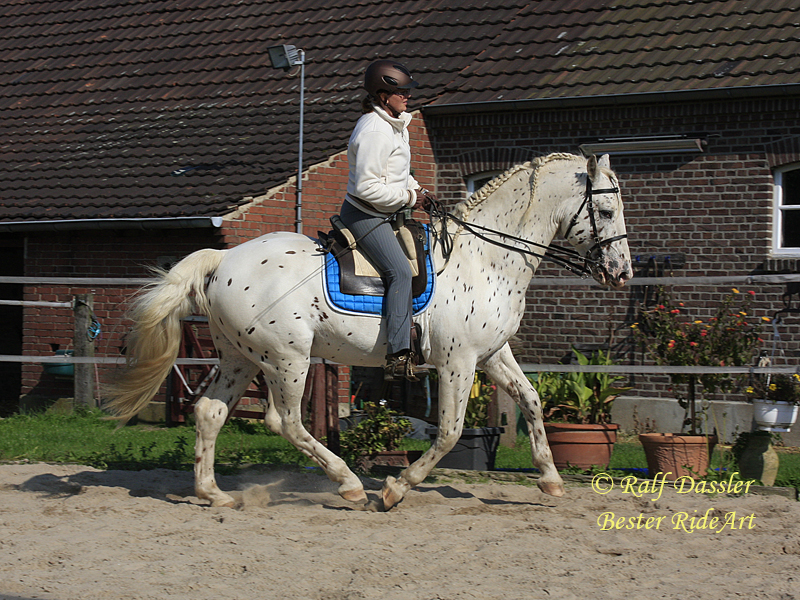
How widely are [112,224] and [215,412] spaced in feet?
19.2

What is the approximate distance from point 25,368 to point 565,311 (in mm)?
7240

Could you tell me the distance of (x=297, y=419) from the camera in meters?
5.92

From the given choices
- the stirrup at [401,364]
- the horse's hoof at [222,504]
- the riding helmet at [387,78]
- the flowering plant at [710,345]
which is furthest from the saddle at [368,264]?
the flowering plant at [710,345]

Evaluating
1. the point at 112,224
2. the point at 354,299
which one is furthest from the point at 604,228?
the point at 112,224

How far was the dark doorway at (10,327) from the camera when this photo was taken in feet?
47.3

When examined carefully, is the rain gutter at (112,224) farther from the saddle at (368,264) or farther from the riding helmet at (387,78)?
the riding helmet at (387,78)

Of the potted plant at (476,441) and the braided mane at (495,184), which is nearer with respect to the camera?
the braided mane at (495,184)

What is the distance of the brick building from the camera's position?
410 inches

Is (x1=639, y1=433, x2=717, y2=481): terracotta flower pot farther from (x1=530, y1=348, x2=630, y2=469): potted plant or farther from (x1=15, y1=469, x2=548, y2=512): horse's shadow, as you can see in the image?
(x1=15, y1=469, x2=548, y2=512): horse's shadow

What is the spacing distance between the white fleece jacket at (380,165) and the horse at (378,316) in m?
0.43

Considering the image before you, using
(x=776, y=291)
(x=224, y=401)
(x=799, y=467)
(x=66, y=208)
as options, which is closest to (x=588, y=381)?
(x=799, y=467)

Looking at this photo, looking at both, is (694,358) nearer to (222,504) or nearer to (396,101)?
(396,101)

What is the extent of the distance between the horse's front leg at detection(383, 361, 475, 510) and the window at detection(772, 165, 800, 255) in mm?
6029

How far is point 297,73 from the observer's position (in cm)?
1351
